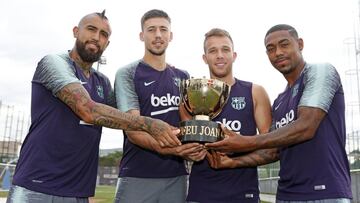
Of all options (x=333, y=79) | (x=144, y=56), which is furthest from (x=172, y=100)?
(x=333, y=79)

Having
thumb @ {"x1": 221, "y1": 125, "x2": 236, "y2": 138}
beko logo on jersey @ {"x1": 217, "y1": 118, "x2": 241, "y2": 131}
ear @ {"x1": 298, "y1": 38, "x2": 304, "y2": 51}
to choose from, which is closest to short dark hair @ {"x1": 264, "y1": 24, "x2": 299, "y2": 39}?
ear @ {"x1": 298, "y1": 38, "x2": 304, "y2": 51}

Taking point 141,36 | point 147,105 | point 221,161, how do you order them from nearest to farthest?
1. point 221,161
2. point 147,105
3. point 141,36

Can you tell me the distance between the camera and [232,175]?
13.4 feet

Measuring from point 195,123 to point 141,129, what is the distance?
1.70 feet

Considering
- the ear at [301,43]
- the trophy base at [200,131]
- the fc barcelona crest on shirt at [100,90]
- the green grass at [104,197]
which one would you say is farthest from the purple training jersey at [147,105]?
the green grass at [104,197]

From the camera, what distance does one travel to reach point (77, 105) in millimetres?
3645

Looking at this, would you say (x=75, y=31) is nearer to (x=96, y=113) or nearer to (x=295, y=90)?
(x=96, y=113)

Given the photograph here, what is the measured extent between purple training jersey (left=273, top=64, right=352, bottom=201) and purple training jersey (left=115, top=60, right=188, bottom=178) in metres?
1.16

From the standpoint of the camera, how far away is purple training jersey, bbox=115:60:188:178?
4.23 meters

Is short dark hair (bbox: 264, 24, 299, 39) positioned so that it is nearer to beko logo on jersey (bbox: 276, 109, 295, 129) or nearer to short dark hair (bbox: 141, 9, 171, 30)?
beko logo on jersey (bbox: 276, 109, 295, 129)

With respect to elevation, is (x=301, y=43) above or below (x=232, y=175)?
above

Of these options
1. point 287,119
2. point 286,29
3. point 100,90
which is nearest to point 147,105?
point 100,90

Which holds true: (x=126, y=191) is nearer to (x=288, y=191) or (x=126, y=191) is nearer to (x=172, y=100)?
(x=172, y=100)

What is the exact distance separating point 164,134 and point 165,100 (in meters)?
→ 0.72
